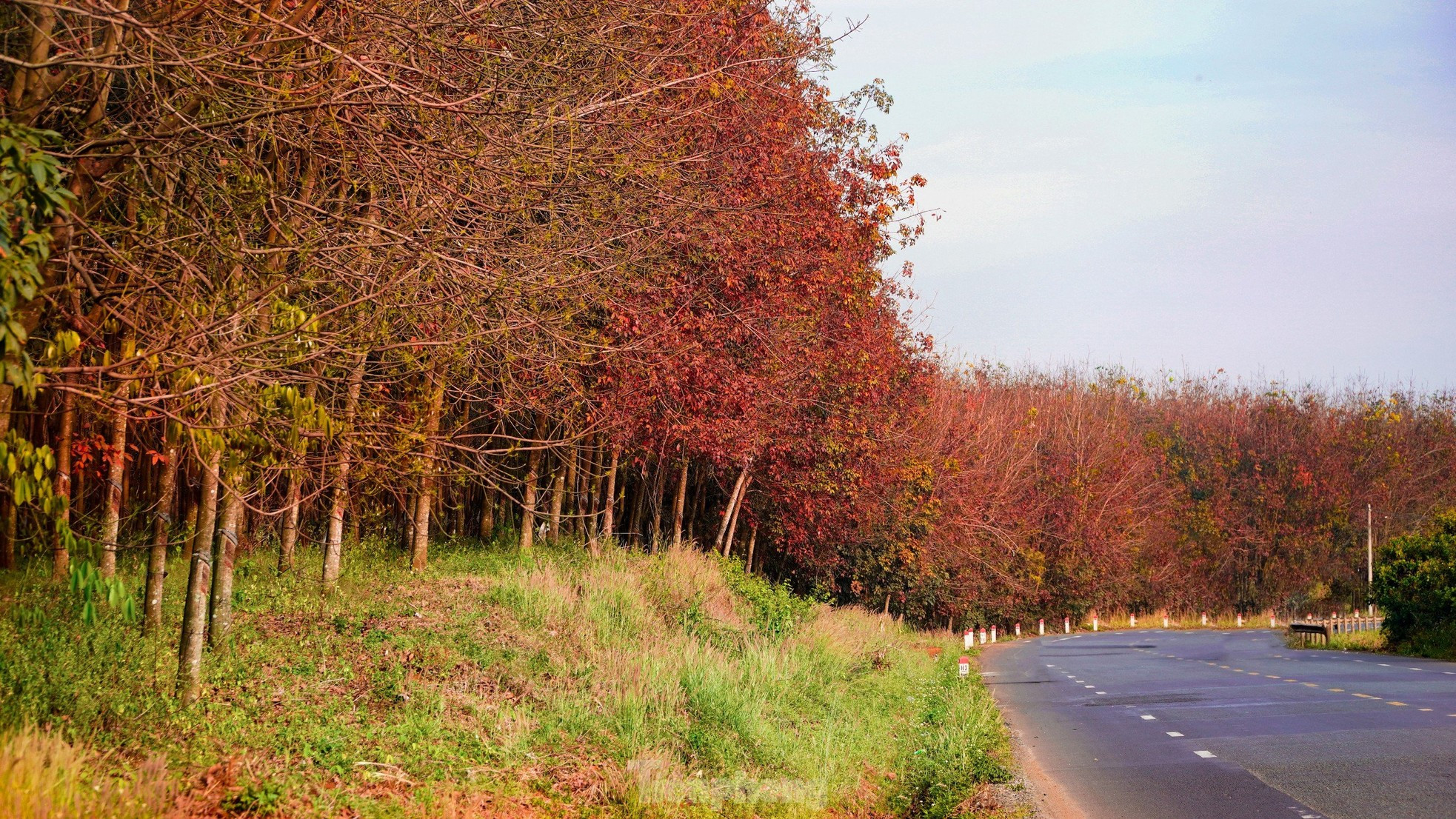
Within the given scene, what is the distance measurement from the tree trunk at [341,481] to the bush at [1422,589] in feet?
92.7

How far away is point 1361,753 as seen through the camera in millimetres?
11742

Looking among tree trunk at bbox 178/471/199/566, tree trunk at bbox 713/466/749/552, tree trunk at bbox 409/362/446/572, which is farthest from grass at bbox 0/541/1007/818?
tree trunk at bbox 713/466/749/552

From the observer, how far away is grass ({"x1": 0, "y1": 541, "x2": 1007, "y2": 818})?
7.27m

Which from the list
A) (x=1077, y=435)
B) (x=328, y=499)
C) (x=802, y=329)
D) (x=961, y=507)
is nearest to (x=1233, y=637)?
(x=961, y=507)

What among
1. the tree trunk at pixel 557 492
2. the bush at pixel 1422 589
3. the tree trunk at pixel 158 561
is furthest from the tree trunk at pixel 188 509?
the bush at pixel 1422 589

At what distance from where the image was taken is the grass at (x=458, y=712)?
7273 millimetres

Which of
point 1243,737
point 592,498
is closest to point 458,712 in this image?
point 1243,737

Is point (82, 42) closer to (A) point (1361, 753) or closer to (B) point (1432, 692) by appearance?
(A) point (1361, 753)

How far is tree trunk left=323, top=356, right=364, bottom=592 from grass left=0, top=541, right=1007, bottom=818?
376mm

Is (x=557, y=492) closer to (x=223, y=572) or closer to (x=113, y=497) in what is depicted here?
(x=113, y=497)

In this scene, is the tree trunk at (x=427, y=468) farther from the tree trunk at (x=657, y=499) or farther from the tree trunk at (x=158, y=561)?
the tree trunk at (x=657, y=499)

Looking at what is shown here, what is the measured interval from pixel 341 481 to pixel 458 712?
7.37 feet

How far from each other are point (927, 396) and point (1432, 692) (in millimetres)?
13579

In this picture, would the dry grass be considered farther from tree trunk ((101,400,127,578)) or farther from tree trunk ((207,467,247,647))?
tree trunk ((101,400,127,578))
